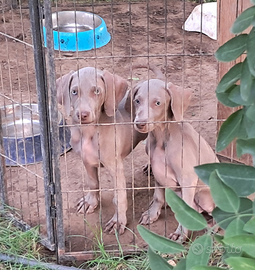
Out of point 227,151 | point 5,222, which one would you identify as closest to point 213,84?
point 227,151

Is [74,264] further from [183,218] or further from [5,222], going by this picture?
[183,218]

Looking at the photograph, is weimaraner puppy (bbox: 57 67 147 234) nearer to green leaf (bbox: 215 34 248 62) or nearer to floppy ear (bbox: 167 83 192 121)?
floppy ear (bbox: 167 83 192 121)

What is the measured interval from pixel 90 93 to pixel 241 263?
5.85 ft

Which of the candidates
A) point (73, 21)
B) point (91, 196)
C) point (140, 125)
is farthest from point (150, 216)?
point (73, 21)

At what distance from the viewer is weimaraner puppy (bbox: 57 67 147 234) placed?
7.62 ft

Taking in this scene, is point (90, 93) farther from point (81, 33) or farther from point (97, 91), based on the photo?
point (81, 33)

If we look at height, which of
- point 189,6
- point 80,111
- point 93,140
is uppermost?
point 80,111

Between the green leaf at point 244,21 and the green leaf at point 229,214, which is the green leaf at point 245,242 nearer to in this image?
the green leaf at point 229,214

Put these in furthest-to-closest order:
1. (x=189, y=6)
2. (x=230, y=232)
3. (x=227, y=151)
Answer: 1. (x=189, y=6)
2. (x=227, y=151)
3. (x=230, y=232)

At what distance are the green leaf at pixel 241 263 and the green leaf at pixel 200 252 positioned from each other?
0.28 feet

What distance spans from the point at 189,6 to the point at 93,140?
15.6ft

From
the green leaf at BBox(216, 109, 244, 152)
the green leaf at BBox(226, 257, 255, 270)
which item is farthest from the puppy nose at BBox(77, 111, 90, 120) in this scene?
the green leaf at BBox(226, 257, 255, 270)

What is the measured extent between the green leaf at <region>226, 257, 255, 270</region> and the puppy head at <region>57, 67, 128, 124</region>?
1.67 m

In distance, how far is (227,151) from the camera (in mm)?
3064
